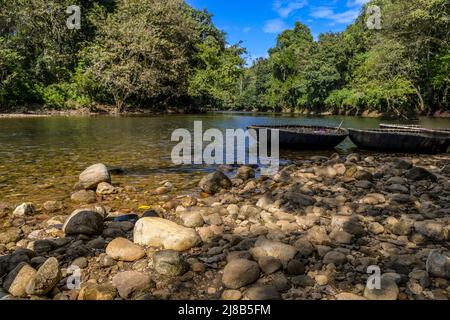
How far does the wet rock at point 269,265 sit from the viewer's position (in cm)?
318

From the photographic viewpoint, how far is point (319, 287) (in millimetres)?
2949

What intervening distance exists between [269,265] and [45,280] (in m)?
1.93

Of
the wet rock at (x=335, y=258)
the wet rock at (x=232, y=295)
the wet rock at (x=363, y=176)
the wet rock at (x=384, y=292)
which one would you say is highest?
the wet rock at (x=363, y=176)

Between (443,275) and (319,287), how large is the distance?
3.46ft

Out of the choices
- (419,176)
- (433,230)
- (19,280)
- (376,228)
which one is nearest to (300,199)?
(376,228)

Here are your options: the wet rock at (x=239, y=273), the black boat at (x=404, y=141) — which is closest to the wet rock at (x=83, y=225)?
the wet rock at (x=239, y=273)

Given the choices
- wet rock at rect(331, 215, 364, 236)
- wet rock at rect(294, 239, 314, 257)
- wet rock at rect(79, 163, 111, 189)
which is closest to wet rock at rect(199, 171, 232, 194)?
wet rock at rect(79, 163, 111, 189)

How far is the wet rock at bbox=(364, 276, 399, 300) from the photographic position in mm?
2715

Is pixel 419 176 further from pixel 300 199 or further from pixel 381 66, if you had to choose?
pixel 381 66

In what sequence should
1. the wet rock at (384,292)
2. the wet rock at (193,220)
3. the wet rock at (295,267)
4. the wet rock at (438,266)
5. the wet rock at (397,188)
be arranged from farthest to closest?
the wet rock at (397,188) < the wet rock at (193,220) < the wet rock at (295,267) < the wet rock at (438,266) < the wet rock at (384,292)

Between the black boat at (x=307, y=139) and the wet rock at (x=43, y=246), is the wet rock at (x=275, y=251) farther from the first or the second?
the black boat at (x=307, y=139)

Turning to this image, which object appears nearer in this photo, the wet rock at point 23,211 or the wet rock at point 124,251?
the wet rock at point 124,251

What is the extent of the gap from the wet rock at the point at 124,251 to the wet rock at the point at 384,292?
2.12 meters
